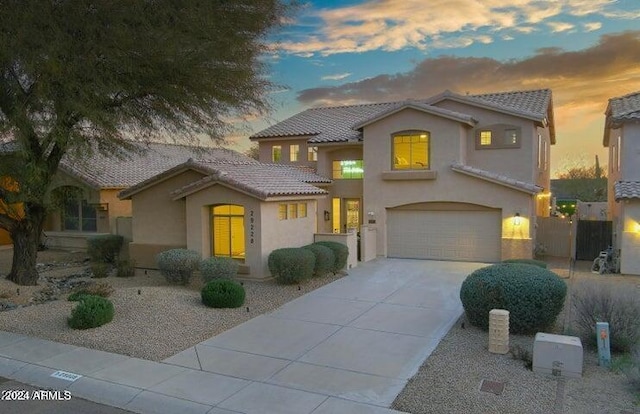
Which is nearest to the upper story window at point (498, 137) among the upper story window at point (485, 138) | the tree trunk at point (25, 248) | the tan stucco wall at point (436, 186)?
the upper story window at point (485, 138)

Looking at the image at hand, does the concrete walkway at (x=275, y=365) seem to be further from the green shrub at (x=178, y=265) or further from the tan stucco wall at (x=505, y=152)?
the tan stucco wall at (x=505, y=152)

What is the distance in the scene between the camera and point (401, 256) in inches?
862

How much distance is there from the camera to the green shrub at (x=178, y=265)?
15.6 metres

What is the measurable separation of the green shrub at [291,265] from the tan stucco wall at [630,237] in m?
10.9

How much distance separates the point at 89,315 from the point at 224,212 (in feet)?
25.4

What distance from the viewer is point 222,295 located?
12.6 meters

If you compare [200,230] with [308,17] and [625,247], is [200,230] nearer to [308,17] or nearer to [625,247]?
[308,17]

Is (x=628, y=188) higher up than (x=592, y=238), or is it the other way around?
(x=628, y=188)

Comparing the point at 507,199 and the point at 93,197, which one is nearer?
the point at 507,199

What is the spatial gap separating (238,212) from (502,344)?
35.5 ft

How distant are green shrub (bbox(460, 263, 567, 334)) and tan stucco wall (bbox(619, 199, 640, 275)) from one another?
353 inches

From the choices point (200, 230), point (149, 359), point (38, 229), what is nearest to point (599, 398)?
point (149, 359)

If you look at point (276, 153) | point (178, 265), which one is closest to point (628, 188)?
point (178, 265)

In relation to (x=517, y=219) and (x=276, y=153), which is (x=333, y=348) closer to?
(x=517, y=219)
